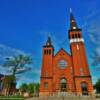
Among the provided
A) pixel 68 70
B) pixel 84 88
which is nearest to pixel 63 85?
pixel 68 70

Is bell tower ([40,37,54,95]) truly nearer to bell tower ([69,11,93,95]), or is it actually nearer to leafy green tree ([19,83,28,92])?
bell tower ([69,11,93,95])

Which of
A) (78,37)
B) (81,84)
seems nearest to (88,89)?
(81,84)

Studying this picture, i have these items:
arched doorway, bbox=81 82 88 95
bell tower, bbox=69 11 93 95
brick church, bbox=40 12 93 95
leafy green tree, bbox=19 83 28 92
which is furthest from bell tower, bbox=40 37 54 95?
leafy green tree, bbox=19 83 28 92

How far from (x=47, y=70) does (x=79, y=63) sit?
1029 cm

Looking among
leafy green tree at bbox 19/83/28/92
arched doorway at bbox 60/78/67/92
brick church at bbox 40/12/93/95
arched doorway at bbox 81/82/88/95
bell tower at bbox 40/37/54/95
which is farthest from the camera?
leafy green tree at bbox 19/83/28/92

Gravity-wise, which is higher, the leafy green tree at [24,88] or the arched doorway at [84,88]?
the leafy green tree at [24,88]

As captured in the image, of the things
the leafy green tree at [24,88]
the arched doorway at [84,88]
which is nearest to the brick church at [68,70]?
the arched doorway at [84,88]

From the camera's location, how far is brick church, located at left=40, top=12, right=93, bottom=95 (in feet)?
151

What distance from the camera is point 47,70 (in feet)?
162

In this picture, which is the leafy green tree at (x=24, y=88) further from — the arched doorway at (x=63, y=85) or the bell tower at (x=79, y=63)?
the bell tower at (x=79, y=63)

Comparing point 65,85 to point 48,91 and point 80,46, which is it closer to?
point 48,91

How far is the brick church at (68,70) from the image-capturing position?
45906 mm

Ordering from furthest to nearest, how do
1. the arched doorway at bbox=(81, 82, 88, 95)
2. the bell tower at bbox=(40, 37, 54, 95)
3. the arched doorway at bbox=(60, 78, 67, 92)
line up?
1. the arched doorway at bbox=(60, 78, 67, 92)
2. the bell tower at bbox=(40, 37, 54, 95)
3. the arched doorway at bbox=(81, 82, 88, 95)

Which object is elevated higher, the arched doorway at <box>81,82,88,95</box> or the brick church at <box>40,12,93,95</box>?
the brick church at <box>40,12,93,95</box>
